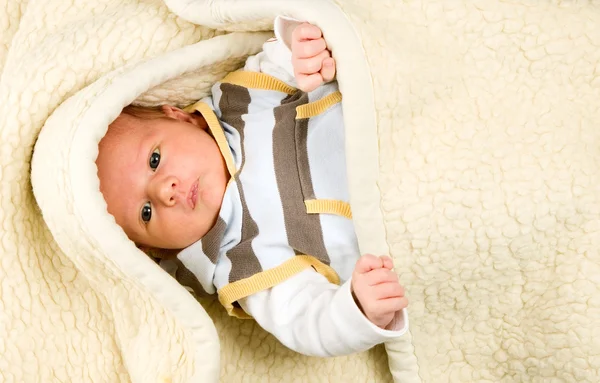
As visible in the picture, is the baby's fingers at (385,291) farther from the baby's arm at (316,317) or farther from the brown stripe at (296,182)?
the brown stripe at (296,182)

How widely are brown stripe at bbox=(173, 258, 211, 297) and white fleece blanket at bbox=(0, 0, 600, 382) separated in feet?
0.34

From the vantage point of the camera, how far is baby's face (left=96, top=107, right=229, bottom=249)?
124cm

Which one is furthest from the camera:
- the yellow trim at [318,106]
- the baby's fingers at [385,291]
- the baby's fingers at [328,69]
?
the yellow trim at [318,106]

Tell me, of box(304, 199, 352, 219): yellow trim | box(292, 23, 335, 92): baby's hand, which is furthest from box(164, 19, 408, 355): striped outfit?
box(292, 23, 335, 92): baby's hand

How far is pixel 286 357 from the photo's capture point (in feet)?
4.60

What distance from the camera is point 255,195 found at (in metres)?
1.28

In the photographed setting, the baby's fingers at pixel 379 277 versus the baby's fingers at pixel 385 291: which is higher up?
the baby's fingers at pixel 379 277

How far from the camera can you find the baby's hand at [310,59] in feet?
3.70

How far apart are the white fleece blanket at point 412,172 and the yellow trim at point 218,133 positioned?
0.08 m

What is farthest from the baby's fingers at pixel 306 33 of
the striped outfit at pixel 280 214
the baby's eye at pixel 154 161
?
the baby's eye at pixel 154 161

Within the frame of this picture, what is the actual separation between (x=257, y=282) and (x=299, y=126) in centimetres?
28

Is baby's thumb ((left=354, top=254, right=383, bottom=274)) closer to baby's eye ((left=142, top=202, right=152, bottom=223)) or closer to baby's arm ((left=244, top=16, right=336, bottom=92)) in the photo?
baby's arm ((left=244, top=16, right=336, bottom=92))

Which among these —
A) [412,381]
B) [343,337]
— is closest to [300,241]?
[343,337]

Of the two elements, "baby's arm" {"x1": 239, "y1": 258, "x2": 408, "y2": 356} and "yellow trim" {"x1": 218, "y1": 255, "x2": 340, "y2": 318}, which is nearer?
"baby's arm" {"x1": 239, "y1": 258, "x2": 408, "y2": 356}
